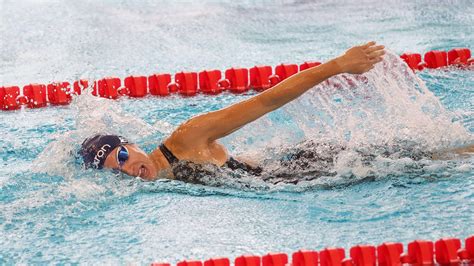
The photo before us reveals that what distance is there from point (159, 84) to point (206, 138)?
2.13m

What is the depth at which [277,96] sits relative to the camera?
3.86 metres

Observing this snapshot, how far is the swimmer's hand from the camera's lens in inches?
148

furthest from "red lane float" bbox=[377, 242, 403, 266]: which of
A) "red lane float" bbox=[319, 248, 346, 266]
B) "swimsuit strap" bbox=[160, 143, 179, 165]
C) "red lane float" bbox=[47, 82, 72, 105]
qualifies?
"red lane float" bbox=[47, 82, 72, 105]

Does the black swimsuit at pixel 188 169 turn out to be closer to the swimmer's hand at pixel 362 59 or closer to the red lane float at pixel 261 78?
the swimmer's hand at pixel 362 59

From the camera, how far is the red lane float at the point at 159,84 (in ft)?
20.0

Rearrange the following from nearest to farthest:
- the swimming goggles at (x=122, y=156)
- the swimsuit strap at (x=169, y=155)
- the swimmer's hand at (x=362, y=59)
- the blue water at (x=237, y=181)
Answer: the blue water at (x=237, y=181)
the swimmer's hand at (x=362, y=59)
the swimming goggles at (x=122, y=156)
the swimsuit strap at (x=169, y=155)

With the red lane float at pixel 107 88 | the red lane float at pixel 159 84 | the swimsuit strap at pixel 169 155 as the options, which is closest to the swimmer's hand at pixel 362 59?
the swimsuit strap at pixel 169 155

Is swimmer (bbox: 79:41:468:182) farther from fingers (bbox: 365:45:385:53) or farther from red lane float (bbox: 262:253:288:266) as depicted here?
red lane float (bbox: 262:253:288:266)

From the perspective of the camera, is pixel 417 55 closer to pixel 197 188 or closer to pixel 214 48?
pixel 214 48

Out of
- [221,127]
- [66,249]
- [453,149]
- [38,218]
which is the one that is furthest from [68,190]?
[453,149]

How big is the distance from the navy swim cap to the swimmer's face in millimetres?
28

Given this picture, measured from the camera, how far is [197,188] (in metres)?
4.16

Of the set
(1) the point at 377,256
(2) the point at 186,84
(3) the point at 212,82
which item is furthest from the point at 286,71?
(1) the point at 377,256

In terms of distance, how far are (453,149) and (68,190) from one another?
1.99 m
